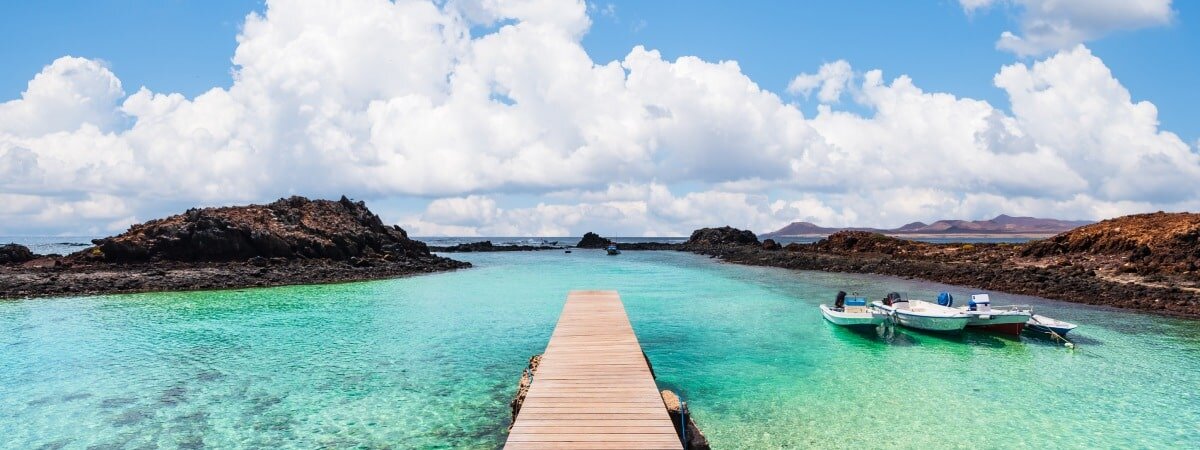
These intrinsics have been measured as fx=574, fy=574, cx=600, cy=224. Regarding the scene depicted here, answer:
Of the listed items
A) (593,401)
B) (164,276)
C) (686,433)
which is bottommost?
(686,433)

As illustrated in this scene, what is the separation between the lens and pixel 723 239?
11806cm

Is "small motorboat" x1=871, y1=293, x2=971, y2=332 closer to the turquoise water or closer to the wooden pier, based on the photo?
the turquoise water

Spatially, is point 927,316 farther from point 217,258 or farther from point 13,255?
point 13,255

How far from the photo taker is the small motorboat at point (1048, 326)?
2177 cm

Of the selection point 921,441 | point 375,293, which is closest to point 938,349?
point 921,441

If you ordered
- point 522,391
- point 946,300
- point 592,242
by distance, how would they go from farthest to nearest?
point 592,242 < point 946,300 < point 522,391

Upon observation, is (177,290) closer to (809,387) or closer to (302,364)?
(302,364)

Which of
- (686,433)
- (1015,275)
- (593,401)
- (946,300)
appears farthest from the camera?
(1015,275)

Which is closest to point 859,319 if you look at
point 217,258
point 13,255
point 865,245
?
point 217,258

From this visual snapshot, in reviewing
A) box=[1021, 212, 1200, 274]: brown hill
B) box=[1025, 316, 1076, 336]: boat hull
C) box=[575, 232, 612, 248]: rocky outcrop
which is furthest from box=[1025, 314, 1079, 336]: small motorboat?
box=[575, 232, 612, 248]: rocky outcrop

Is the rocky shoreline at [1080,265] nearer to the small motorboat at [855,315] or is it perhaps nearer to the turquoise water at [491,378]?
the turquoise water at [491,378]

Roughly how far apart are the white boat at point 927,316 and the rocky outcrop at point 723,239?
8632cm

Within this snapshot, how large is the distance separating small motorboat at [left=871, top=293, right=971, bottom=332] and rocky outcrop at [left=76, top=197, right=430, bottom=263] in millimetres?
46567

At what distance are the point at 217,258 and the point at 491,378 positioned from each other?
127 feet
